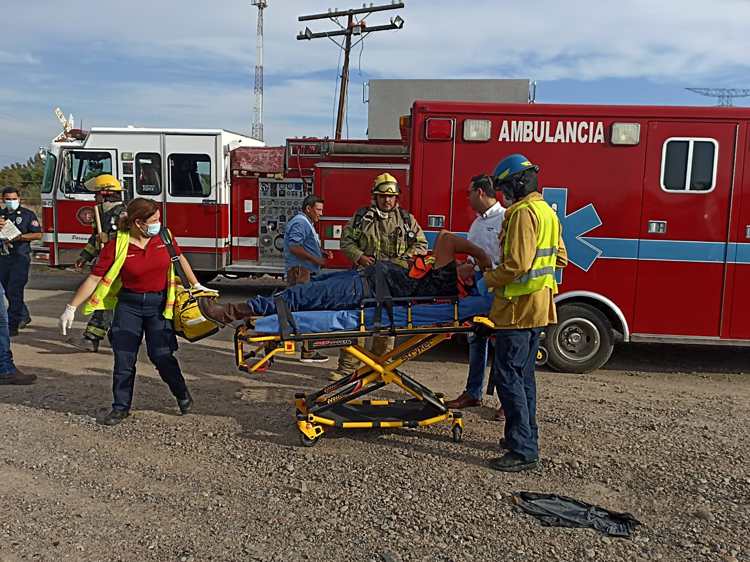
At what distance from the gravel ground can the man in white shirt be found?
0.62 ft

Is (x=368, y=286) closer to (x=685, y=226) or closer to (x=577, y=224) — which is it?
(x=577, y=224)

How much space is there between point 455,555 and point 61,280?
12.9 m

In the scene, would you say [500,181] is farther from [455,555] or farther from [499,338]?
[455,555]

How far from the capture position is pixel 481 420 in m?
5.29

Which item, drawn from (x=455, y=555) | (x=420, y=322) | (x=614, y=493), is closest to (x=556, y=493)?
(x=614, y=493)

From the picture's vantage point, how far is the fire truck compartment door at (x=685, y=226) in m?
6.42

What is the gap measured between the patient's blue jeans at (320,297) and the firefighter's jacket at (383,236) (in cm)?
145

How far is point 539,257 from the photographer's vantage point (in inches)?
164

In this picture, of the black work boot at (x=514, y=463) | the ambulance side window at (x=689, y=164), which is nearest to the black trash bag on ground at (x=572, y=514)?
the black work boot at (x=514, y=463)

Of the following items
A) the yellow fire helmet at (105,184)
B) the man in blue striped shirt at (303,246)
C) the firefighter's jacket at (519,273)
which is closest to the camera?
the firefighter's jacket at (519,273)

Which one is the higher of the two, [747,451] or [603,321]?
[603,321]

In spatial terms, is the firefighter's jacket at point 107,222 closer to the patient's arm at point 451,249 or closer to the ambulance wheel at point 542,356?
the patient's arm at point 451,249

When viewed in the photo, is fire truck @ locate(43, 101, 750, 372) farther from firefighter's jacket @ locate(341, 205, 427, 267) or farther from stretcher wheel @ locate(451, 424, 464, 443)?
stretcher wheel @ locate(451, 424, 464, 443)

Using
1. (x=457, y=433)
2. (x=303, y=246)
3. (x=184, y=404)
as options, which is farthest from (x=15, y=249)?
(x=457, y=433)
